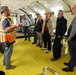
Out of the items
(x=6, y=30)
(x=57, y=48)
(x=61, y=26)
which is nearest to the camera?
(x=6, y=30)

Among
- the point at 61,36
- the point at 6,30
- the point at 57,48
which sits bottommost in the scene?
the point at 57,48

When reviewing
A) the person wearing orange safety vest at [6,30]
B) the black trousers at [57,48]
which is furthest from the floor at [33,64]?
the person wearing orange safety vest at [6,30]

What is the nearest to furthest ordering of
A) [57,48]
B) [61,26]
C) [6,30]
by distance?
[6,30], [61,26], [57,48]

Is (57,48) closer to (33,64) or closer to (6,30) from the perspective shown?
(33,64)

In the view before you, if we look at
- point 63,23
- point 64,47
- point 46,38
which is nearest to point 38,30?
point 46,38

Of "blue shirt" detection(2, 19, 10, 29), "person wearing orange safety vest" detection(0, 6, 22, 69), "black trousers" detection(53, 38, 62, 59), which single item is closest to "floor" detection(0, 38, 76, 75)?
"black trousers" detection(53, 38, 62, 59)

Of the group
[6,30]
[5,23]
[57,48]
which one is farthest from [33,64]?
[5,23]

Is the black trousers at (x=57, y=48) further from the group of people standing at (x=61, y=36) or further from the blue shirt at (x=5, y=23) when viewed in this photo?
the blue shirt at (x=5, y=23)

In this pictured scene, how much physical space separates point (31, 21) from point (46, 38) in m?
4.27

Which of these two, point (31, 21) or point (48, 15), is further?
point (31, 21)

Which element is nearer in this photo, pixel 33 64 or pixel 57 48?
pixel 33 64

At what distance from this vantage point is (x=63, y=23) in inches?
159

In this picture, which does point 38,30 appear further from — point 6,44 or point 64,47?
point 6,44

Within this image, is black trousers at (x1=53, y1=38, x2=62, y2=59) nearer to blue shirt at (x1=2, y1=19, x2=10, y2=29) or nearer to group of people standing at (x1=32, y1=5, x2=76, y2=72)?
group of people standing at (x1=32, y1=5, x2=76, y2=72)
